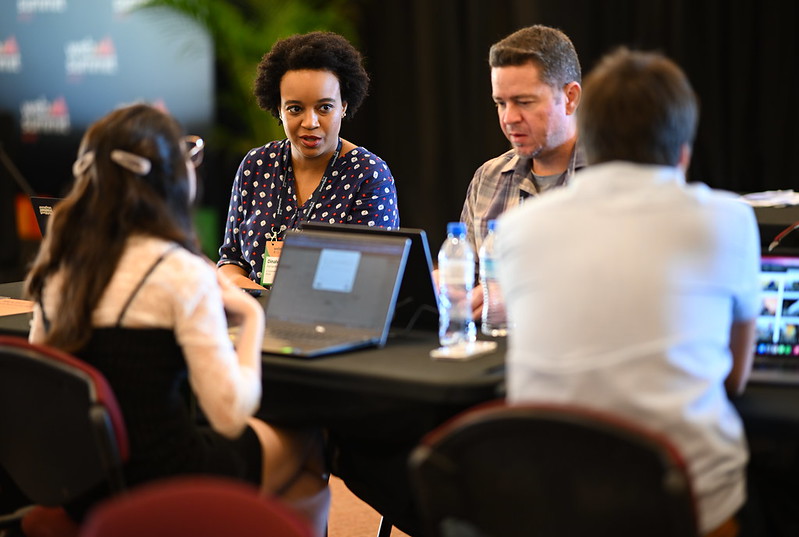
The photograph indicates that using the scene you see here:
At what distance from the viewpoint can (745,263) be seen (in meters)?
1.64

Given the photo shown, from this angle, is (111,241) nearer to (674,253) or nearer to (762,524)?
(674,253)

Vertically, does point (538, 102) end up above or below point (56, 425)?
above

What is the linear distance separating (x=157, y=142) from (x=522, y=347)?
31.8 inches

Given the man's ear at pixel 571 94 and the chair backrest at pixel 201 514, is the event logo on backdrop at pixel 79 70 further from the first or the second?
the chair backrest at pixel 201 514

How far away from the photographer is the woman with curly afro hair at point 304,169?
10.2 ft

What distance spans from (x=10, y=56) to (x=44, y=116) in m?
0.42

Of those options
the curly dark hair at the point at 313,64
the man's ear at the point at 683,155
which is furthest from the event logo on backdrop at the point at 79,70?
the man's ear at the point at 683,155

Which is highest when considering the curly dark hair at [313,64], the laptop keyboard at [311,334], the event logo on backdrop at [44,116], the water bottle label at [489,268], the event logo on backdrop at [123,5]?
the event logo on backdrop at [123,5]

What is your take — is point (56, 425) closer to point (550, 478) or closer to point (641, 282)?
point (550, 478)

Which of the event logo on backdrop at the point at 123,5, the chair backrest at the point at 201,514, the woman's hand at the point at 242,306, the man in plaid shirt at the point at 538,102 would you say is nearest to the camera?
the chair backrest at the point at 201,514

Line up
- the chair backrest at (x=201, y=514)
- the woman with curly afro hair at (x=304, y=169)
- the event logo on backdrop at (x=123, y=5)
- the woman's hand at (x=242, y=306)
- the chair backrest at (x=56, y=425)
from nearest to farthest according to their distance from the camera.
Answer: the chair backrest at (x=201, y=514), the chair backrest at (x=56, y=425), the woman's hand at (x=242, y=306), the woman with curly afro hair at (x=304, y=169), the event logo on backdrop at (x=123, y=5)

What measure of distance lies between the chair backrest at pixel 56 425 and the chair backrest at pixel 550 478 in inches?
23.2

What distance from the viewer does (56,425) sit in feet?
6.17

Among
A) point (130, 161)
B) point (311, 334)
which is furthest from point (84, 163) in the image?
point (311, 334)
